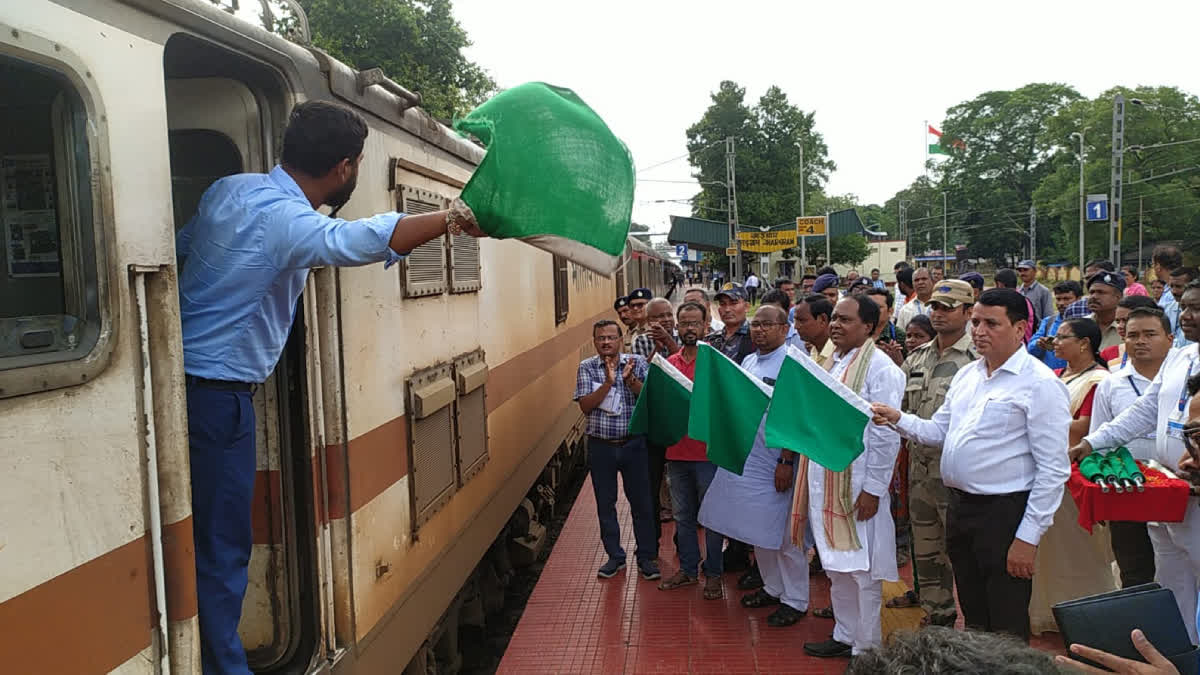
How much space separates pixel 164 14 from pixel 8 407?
3.85ft

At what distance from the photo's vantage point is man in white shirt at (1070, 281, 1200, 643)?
3779 millimetres

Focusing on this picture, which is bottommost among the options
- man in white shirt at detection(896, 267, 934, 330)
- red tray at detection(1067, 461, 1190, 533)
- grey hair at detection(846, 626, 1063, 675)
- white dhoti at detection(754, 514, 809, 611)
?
white dhoti at detection(754, 514, 809, 611)

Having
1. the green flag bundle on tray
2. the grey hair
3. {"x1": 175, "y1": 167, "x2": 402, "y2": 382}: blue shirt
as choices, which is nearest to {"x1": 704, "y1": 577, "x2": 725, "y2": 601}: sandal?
the green flag bundle on tray

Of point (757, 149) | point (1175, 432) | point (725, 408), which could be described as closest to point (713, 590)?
point (725, 408)

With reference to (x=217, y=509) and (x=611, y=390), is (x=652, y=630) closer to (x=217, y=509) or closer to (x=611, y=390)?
(x=611, y=390)

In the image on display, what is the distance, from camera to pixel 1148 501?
385cm

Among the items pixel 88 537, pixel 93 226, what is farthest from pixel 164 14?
pixel 88 537

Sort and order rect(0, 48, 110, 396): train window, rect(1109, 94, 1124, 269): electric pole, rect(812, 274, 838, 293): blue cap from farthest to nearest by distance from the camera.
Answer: rect(1109, 94, 1124, 269): electric pole < rect(812, 274, 838, 293): blue cap < rect(0, 48, 110, 396): train window

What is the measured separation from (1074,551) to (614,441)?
295 centimetres

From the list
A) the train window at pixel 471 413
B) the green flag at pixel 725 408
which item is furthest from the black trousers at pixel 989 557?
the train window at pixel 471 413

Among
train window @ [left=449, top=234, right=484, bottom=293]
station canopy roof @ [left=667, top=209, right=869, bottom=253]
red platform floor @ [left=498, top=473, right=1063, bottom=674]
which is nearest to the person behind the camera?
train window @ [left=449, top=234, right=484, bottom=293]

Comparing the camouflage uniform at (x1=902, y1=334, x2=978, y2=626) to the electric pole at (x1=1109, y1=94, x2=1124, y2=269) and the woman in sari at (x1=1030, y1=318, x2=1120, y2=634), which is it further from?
the electric pole at (x1=1109, y1=94, x2=1124, y2=269)

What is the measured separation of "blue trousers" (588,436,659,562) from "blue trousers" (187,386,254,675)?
3714 millimetres

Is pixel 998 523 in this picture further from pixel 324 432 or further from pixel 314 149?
pixel 314 149
